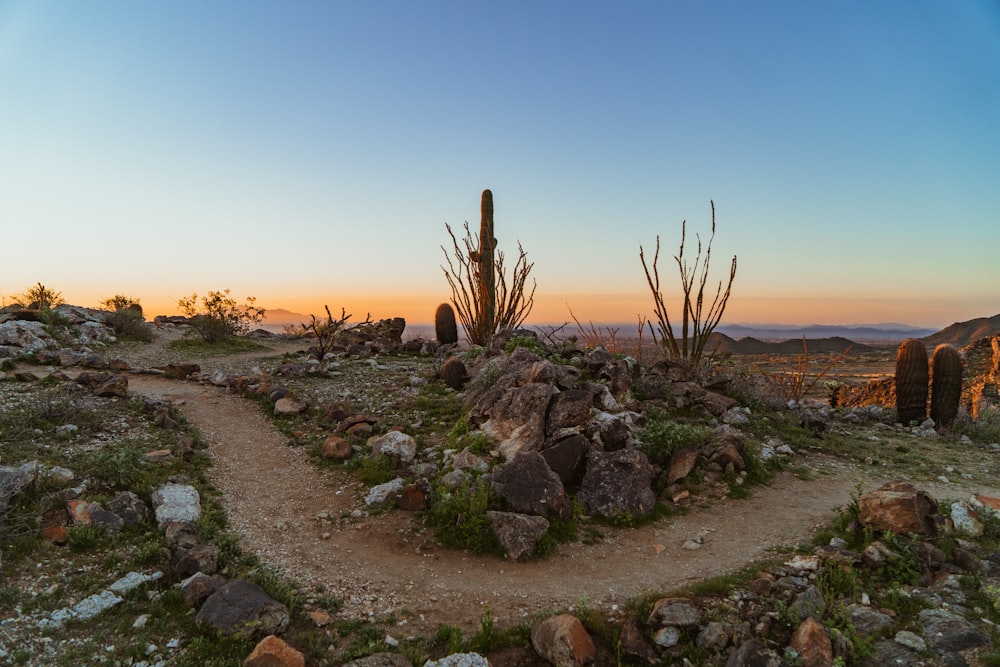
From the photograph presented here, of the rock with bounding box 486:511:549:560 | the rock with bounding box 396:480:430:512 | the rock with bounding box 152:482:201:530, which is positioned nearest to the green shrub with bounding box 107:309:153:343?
the rock with bounding box 152:482:201:530

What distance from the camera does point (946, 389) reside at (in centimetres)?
1233

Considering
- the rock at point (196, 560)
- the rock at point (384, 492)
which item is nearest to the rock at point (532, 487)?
the rock at point (384, 492)

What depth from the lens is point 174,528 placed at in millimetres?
5359

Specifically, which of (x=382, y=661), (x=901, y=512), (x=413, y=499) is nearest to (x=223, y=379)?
(x=413, y=499)

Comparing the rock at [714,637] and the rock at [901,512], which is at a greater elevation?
the rock at [901,512]

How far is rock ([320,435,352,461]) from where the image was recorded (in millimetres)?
7871

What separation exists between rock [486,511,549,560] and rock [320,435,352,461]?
296cm

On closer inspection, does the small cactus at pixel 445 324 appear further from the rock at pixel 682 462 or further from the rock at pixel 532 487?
Answer: the rock at pixel 532 487

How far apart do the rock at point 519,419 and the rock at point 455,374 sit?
3.11 m

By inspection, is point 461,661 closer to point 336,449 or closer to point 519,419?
point 519,419

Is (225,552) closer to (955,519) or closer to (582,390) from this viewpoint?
(582,390)

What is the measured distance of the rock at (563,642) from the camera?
3918 millimetres

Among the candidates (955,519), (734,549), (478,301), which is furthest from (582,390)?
(478,301)

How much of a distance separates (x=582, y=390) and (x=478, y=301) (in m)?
8.17
